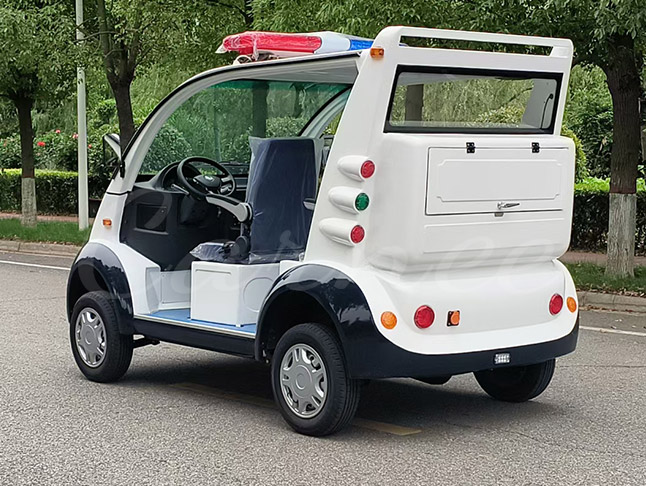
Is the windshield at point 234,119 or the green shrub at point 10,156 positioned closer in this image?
the windshield at point 234,119

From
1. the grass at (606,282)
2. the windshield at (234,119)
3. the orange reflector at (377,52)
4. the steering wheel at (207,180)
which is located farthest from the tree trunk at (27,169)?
the orange reflector at (377,52)

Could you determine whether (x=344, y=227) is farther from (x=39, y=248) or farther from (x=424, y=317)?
(x=39, y=248)

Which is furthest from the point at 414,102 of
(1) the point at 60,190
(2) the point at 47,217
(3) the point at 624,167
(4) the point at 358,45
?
(1) the point at 60,190

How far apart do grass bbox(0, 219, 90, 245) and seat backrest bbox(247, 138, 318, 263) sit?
12.2m

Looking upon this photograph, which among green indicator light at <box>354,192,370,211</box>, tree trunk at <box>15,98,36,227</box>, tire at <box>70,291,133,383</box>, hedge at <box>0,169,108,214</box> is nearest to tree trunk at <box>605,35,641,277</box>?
tire at <box>70,291,133,383</box>

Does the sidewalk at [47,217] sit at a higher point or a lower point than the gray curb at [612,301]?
lower

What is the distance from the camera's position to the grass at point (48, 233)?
1948 cm

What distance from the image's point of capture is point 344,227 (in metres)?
6.22

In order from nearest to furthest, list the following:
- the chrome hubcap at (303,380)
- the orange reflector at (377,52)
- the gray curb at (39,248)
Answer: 1. the orange reflector at (377,52)
2. the chrome hubcap at (303,380)
3. the gray curb at (39,248)

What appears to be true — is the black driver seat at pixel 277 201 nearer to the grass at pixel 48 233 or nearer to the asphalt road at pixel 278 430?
the asphalt road at pixel 278 430

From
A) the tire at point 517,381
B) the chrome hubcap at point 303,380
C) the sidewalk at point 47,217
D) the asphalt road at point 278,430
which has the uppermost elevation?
the chrome hubcap at point 303,380

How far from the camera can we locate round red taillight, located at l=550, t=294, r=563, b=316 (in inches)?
268

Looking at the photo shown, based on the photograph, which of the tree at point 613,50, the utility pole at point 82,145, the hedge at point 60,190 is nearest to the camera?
the tree at point 613,50

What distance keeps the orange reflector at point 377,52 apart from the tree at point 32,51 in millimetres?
14138
